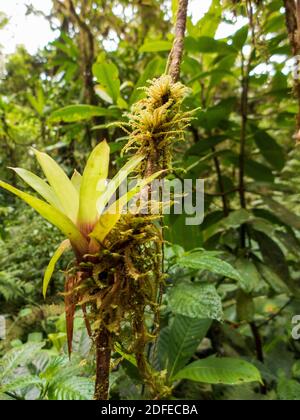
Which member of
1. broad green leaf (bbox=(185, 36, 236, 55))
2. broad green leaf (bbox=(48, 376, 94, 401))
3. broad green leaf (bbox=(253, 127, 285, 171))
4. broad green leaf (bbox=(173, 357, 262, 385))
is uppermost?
broad green leaf (bbox=(185, 36, 236, 55))

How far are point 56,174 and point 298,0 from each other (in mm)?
723

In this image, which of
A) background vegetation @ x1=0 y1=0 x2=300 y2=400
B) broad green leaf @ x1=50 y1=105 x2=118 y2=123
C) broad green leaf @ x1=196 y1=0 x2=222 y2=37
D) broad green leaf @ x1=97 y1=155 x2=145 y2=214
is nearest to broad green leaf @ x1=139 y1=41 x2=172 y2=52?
background vegetation @ x1=0 y1=0 x2=300 y2=400

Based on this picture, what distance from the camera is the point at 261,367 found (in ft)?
4.04

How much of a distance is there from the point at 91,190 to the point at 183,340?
71cm

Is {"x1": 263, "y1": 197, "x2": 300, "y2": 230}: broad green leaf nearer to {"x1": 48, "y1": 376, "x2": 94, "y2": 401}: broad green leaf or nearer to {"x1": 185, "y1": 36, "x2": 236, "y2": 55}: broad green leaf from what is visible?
{"x1": 185, "y1": 36, "x2": 236, "y2": 55}: broad green leaf

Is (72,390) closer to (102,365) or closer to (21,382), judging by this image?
(21,382)

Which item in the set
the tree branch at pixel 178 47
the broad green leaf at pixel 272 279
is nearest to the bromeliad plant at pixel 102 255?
the tree branch at pixel 178 47

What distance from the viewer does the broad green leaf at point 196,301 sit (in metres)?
0.82

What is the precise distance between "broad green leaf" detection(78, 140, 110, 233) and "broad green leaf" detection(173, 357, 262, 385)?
615mm

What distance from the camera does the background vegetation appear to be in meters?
0.92

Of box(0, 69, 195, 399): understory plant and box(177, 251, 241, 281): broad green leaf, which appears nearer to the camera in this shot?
box(0, 69, 195, 399): understory plant

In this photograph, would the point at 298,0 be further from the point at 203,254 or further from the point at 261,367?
the point at 261,367

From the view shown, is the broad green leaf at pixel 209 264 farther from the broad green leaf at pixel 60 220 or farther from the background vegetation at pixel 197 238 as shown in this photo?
the broad green leaf at pixel 60 220
